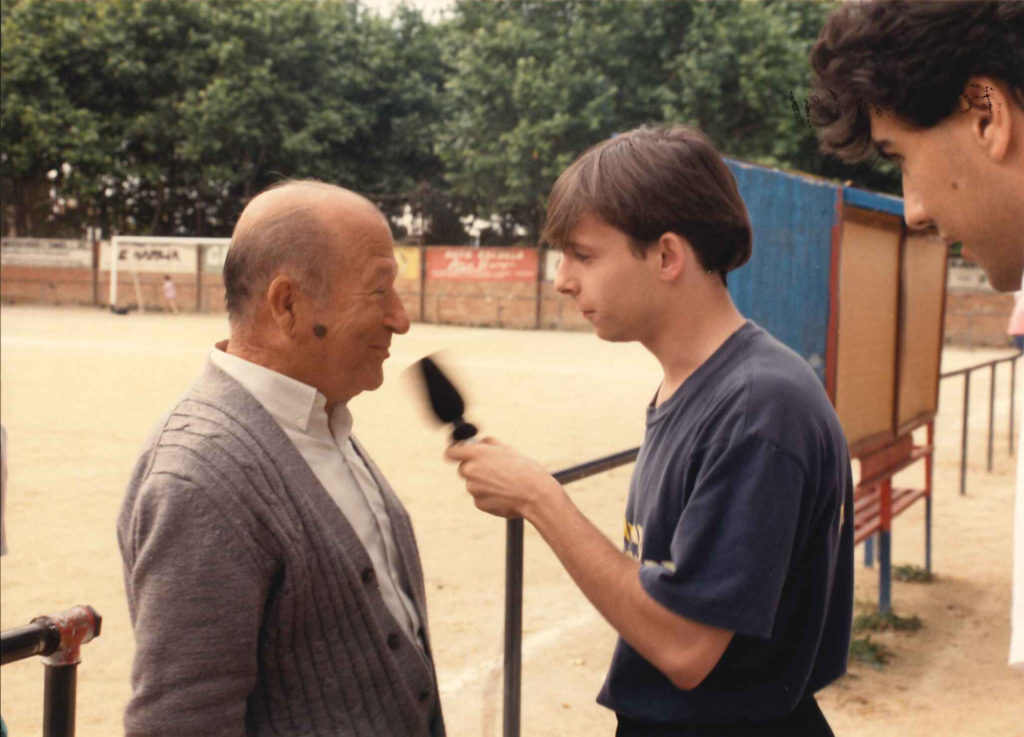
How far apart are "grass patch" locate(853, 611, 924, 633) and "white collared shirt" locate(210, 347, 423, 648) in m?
4.22

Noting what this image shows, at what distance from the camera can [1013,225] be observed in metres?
1.13

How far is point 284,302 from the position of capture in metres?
1.57

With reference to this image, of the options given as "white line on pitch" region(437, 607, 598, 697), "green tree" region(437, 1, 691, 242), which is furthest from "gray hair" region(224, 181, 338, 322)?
Result: "green tree" region(437, 1, 691, 242)

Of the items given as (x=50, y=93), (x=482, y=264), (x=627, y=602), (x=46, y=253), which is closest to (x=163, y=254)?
(x=46, y=253)

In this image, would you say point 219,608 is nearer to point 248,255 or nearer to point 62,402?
point 248,255

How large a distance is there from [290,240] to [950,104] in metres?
0.89

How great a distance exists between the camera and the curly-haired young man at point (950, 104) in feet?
3.64

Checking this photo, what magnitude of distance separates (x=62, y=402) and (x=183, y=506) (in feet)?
39.3

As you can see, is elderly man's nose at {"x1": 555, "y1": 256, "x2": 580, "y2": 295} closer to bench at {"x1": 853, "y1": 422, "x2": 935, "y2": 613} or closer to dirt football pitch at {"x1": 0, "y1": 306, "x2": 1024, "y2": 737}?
dirt football pitch at {"x1": 0, "y1": 306, "x2": 1024, "y2": 737}

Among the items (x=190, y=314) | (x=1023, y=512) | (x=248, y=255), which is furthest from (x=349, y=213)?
(x=190, y=314)

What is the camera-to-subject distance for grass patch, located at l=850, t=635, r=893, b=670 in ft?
15.8

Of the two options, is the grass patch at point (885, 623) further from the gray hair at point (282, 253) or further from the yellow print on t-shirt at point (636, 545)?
the gray hair at point (282, 253)

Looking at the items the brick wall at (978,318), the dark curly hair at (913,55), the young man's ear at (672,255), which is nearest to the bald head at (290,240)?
the young man's ear at (672,255)

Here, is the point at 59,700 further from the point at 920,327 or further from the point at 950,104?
the point at 920,327
